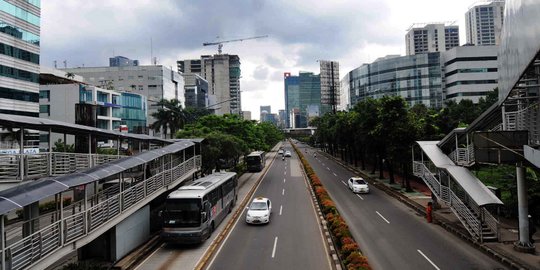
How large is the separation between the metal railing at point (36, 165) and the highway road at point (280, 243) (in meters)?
7.54

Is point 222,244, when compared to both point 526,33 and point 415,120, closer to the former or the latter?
point 526,33

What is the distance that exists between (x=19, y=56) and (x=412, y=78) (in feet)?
345

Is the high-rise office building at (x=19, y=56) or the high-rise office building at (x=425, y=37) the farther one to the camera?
the high-rise office building at (x=425, y=37)

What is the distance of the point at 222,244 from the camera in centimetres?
2084

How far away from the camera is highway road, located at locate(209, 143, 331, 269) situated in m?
17.4

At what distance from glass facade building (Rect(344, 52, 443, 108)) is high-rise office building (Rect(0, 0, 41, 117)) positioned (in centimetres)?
8973

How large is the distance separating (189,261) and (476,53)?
115030 millimetres

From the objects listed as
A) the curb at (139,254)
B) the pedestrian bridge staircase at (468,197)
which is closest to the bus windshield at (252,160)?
the pedestrian bridge staircase at (468,197)

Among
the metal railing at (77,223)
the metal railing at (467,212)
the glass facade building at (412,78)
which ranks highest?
the glass facade building at (412,78)

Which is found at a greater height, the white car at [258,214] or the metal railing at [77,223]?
the metal railing at [77,223]

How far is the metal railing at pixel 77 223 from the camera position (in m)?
10.9

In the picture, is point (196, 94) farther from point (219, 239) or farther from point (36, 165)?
point (36, 165)

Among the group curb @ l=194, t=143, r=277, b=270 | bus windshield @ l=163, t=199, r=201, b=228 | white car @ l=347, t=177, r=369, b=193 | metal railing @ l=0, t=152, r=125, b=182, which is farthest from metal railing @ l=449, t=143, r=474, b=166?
metal railing @ l=0, t=152, r=125, b=182

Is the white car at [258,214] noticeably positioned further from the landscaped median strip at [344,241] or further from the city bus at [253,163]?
the city bus at [253,163]
